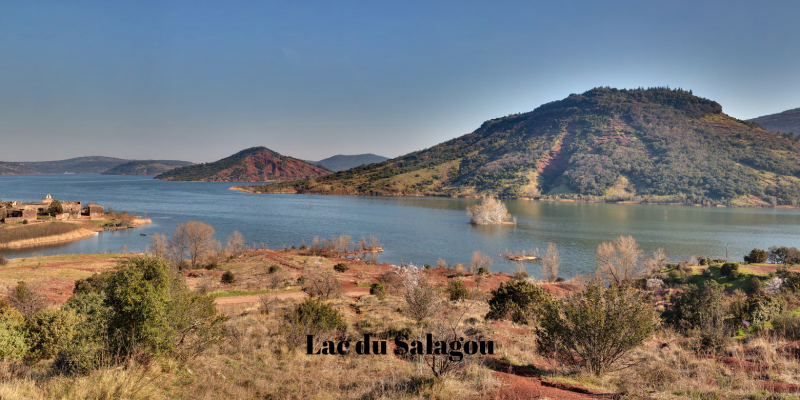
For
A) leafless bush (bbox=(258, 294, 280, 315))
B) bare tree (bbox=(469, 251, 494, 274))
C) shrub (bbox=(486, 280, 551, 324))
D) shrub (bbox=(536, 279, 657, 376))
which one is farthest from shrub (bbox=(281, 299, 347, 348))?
bare tree (bbox=(469, 251, 494, 274))

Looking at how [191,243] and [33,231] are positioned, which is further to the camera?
[33,231]

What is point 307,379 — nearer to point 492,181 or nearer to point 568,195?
point 568,195

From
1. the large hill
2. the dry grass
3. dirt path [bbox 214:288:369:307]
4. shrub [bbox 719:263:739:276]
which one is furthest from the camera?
the large hill

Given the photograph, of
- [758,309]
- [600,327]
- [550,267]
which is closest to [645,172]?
[550,267]

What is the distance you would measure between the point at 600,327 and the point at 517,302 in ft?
30.1

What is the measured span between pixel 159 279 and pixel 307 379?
356 centimetres

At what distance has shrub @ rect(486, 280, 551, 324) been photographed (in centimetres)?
1502

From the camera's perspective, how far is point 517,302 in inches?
633

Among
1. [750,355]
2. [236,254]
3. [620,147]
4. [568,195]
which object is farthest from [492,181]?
[750,355]

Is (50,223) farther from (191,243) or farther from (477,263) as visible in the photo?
(477,263)

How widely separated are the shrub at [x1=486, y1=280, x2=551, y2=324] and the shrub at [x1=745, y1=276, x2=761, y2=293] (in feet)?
→ 61.3

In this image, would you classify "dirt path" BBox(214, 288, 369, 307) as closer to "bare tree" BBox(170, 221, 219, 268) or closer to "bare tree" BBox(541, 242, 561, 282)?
"bare tree" BBox(170, 221, 219, 268)

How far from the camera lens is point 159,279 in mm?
6727

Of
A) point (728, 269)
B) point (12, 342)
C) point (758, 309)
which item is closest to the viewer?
point (12, 342)
